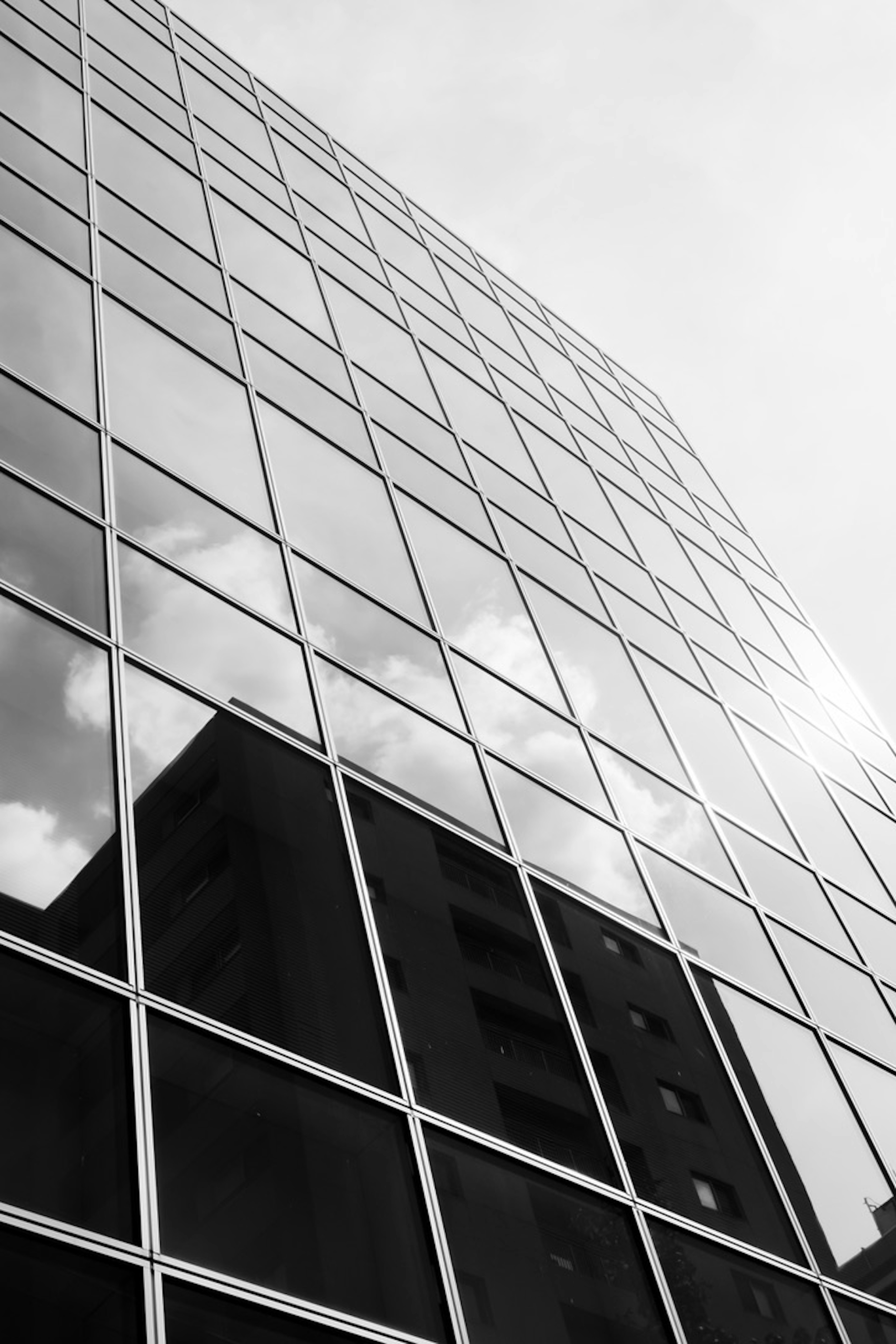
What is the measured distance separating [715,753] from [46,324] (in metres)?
12.0

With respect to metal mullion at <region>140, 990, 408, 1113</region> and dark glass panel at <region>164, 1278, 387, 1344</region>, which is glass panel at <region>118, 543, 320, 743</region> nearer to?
metal mullion at <region>140, 990, 408, 1113</region>

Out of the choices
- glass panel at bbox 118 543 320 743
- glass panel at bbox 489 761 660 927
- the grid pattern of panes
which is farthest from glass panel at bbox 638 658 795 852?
glass panel at bbox 118 543 320 743

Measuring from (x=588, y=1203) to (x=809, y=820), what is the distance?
38.5 ft

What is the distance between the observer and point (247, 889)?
32.3 feet

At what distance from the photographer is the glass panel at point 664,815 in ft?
53.9

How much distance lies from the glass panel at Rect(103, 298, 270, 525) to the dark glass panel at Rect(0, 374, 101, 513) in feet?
2.65

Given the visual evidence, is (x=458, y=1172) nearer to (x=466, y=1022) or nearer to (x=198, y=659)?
(x=466, y=1022)

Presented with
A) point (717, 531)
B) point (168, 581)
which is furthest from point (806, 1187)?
point (717, 531)

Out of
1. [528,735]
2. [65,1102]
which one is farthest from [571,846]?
[65,1102]

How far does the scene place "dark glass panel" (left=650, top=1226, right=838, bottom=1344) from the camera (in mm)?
10281

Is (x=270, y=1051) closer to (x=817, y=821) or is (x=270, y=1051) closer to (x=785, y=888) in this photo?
(x=785, y=888)

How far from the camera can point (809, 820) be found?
67.9 ft

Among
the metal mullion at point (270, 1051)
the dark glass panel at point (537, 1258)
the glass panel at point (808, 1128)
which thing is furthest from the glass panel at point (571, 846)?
the metal mullion at point (270, 1051)

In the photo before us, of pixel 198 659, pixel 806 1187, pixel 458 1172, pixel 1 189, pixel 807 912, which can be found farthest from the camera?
pixel 807 912
